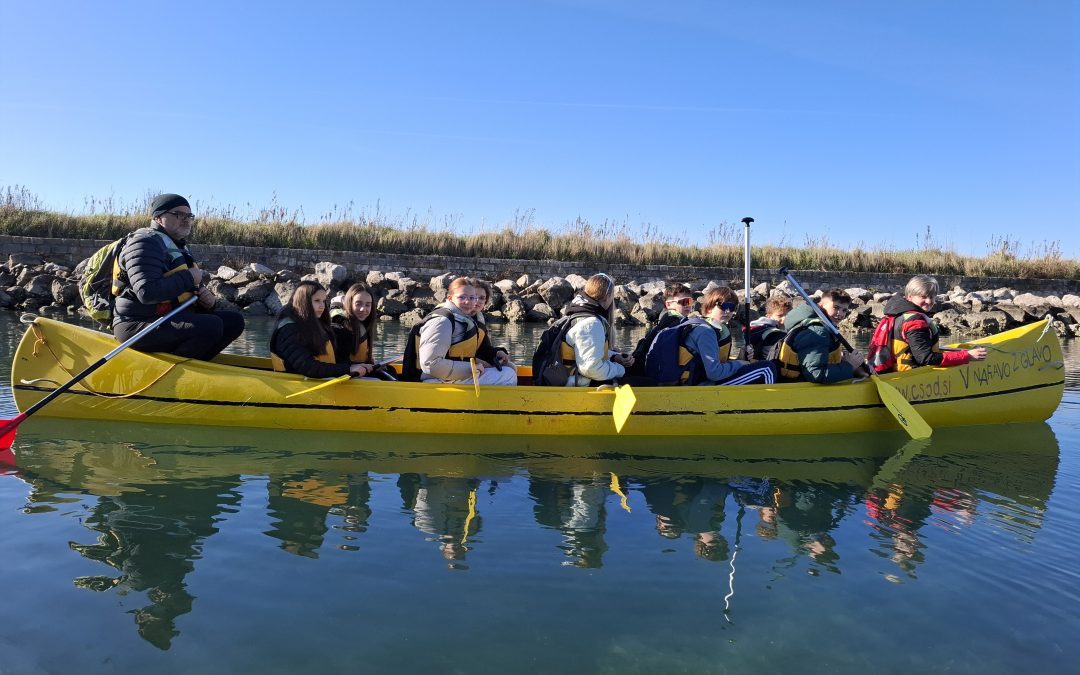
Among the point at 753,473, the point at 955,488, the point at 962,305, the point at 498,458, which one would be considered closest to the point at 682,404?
the point at 753,473

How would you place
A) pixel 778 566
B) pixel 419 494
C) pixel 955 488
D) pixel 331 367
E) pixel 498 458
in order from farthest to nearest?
pixel 331 367 → pixel 498 458 → pixel 955 488 → pixel 419 494 → pixel 778 566

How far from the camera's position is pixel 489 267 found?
66.5 feet

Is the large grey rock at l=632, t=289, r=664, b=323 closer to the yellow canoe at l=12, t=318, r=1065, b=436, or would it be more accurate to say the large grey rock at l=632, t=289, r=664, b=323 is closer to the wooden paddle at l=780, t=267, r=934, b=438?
the wooden paddle at l=780, t=267, r=934, b=438

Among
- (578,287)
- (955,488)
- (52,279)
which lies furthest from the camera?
(578,287)

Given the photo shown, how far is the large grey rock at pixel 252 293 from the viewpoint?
16.6m

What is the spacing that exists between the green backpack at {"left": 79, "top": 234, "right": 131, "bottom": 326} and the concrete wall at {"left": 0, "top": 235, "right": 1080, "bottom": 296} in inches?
512

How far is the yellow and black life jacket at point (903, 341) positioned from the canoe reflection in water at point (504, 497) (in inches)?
27.4

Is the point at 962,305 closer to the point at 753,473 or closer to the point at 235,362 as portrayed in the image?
the point at 753,473

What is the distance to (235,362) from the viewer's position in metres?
6.66

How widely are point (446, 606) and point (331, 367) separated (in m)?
3.03

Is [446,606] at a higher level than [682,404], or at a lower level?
lower

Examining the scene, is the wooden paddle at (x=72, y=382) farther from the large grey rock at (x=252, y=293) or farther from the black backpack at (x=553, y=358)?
the large grey rock at (x=252, y=293)

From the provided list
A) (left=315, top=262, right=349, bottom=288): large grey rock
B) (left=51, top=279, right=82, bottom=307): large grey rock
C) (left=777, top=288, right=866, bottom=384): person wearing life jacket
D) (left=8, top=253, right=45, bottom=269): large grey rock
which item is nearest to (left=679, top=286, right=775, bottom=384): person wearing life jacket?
(left=777, top=288, right=866, bottom=384): person wearing life jacket

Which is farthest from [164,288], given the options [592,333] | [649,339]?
[649,339]
